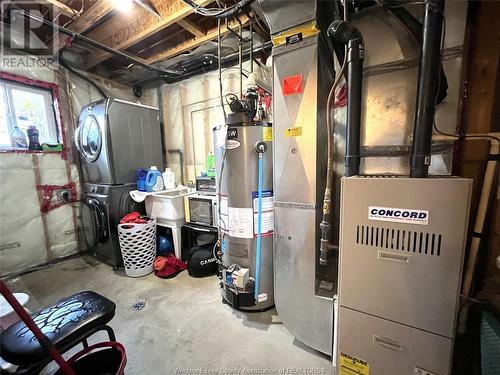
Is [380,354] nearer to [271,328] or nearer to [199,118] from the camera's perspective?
[271,328]

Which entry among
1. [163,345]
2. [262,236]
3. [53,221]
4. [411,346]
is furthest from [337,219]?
[53,221]

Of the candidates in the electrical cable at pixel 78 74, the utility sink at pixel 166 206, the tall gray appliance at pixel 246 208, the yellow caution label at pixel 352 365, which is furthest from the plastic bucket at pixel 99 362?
the electrical cable at pixel 78 74

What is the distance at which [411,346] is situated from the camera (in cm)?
92

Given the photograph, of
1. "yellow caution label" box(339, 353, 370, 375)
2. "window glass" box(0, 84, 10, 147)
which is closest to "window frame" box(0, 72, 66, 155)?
"window glass" box(0, 84, 10, 147)

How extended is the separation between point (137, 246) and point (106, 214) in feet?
1.84

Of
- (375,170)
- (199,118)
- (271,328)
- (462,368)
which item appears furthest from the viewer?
(199,118)

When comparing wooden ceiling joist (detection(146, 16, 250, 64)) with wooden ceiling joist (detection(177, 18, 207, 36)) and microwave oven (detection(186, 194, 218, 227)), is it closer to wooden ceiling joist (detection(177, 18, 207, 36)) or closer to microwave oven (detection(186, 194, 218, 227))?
wooden ceiling joist (detection(177, 18, 207, 36))

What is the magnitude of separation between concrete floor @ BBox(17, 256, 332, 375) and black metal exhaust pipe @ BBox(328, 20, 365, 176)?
1.26m

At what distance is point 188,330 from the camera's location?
1.60 m

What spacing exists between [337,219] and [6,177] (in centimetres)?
333

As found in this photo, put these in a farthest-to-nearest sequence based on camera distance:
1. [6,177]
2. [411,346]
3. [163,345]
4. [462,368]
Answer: [6,177] → [163,345] → [462,368] → [411,346]

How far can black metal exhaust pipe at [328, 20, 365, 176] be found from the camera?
1010mm

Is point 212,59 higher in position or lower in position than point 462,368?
higher

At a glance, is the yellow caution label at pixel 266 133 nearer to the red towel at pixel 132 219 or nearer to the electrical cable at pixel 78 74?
the red towel at pixel 132 219
